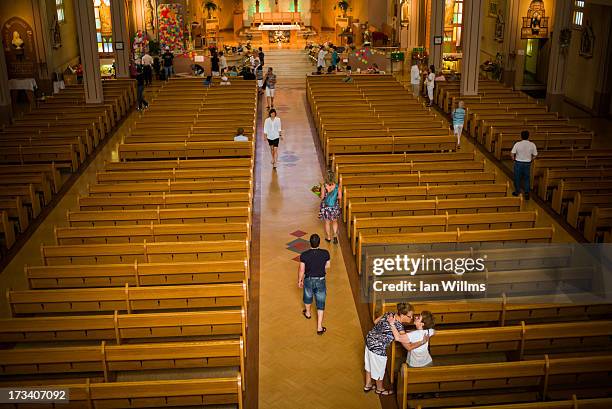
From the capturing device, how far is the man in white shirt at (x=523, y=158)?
1391cm

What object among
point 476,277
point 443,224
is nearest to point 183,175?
point 443,224

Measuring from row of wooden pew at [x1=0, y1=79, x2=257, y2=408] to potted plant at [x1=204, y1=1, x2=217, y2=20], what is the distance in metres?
28.6

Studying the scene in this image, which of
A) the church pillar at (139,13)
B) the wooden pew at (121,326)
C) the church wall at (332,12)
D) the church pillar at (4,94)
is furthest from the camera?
the church wall at (332,12)

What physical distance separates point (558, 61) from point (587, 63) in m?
1.04

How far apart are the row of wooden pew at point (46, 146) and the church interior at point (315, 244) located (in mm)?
65

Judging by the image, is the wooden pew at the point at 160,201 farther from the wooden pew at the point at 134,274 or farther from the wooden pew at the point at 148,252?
the wooden pew at the point at 134,274

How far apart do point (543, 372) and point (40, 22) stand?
25.4 m

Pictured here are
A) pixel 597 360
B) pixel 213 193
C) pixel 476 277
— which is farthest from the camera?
pixel 213 193

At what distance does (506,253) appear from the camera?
10.3 metres

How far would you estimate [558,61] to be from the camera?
80.0 feet

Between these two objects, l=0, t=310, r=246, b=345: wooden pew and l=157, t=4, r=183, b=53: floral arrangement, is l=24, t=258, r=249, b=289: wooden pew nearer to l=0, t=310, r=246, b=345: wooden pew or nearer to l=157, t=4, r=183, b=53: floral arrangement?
l=0, t=310, r=246, b=345: wooden pew

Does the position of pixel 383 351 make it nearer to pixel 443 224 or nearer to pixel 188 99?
pixel 443 224

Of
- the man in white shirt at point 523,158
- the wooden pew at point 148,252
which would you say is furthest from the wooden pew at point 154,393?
the man in white shirt at point 523,158

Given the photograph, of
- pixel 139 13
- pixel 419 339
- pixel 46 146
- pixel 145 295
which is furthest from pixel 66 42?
pixel 419 339
